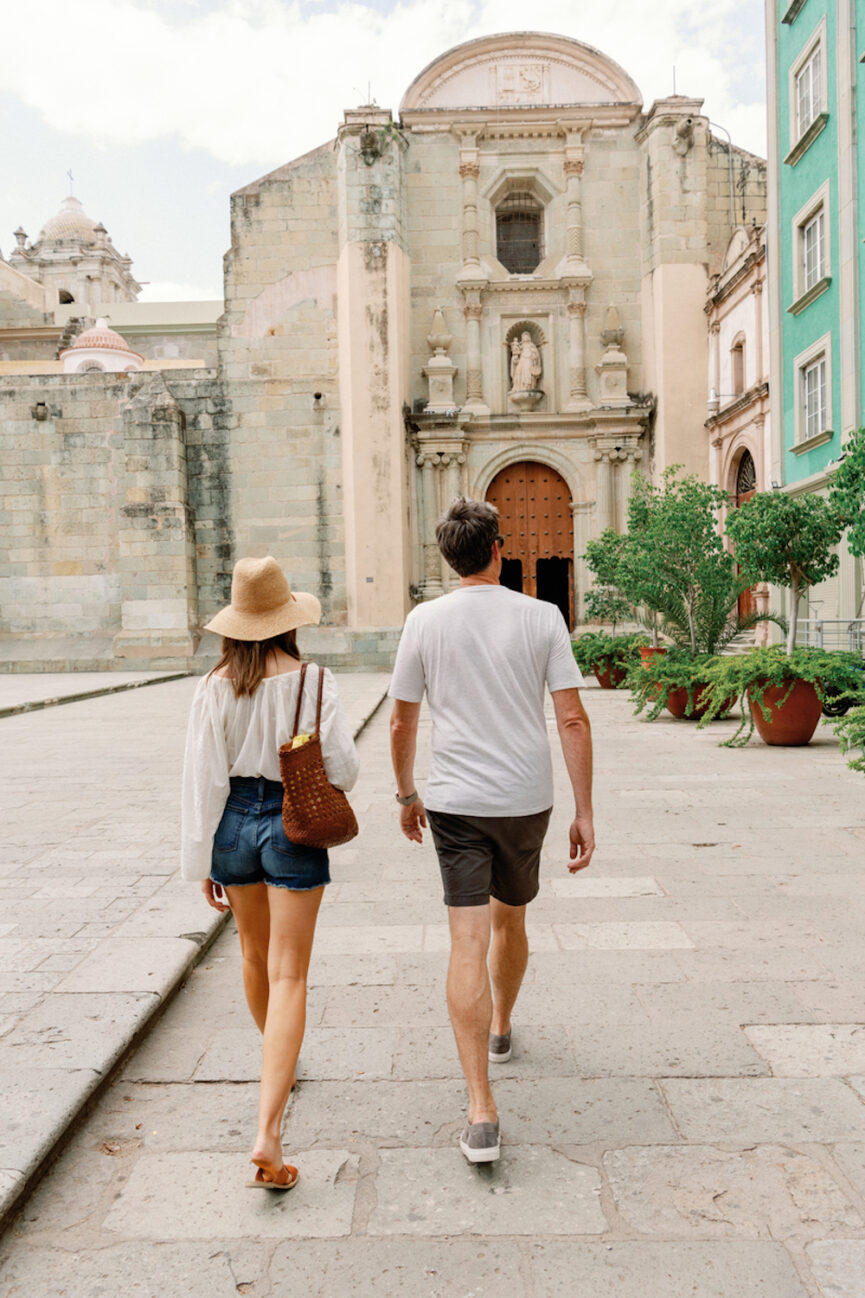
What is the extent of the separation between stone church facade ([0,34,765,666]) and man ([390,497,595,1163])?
1813cm

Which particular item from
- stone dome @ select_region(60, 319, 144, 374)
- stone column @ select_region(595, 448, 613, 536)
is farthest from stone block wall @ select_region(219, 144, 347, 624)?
stone dome @ select_region(60, 319, 144, 374)

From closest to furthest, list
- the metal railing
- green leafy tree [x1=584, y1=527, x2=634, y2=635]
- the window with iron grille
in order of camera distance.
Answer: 1. the metal railing
2. green leafy tree [x1=584, y1=527, x2=634, y2=635]
3. the window with iron grille

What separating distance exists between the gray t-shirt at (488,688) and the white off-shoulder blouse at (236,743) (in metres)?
0.27

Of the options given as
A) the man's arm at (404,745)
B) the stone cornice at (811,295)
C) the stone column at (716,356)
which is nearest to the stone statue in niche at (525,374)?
the stone column at (716,356)

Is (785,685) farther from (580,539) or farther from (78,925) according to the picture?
(580,539)

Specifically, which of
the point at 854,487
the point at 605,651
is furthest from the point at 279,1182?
the point at 605,651

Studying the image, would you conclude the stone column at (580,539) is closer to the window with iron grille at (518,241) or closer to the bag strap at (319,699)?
the window with iron grille at (518,241)

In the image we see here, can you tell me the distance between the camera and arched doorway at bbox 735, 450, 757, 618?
19188mm

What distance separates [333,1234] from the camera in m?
2.30

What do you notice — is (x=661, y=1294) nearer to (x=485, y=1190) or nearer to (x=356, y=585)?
(x=485, y=1190)

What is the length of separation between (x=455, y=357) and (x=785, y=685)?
1475 cm

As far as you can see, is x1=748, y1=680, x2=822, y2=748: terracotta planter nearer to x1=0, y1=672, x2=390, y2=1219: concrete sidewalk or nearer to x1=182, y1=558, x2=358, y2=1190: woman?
x1=0, y1=672, x2=390, y2=1219: concrete sidewalk

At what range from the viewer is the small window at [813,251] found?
605 inches

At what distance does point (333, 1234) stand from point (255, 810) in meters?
0.99
